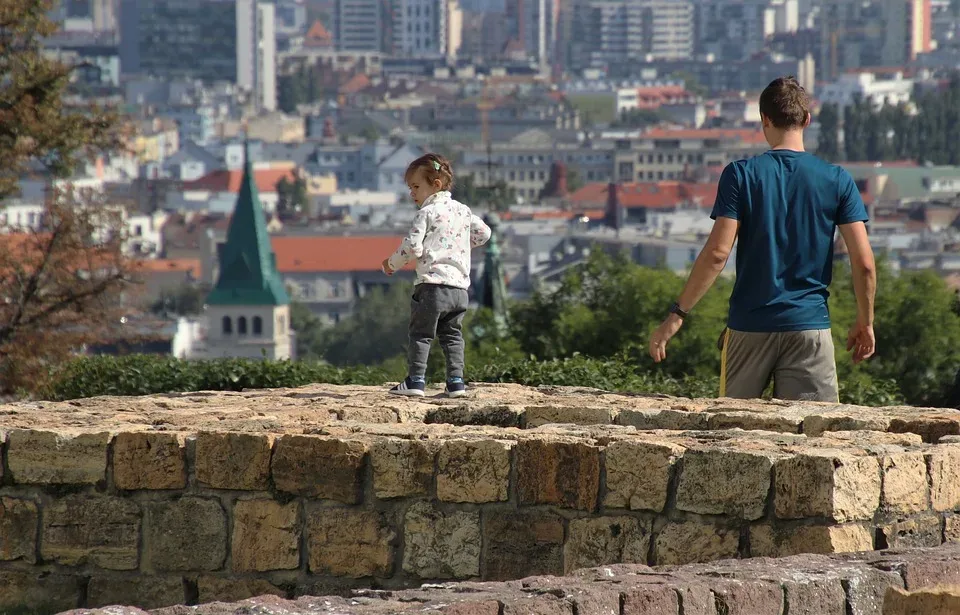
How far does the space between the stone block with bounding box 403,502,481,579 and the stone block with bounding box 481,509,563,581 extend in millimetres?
42

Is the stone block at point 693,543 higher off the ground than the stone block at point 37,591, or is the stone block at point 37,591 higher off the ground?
the stone block at point 693,543

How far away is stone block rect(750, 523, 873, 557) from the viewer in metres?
4.97

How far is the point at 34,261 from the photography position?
13.8m

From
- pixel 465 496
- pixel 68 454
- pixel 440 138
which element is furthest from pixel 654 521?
pixel 440 138

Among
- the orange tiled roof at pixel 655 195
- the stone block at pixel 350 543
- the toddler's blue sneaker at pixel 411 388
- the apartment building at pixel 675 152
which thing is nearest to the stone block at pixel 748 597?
the stone block at pixel 350 543

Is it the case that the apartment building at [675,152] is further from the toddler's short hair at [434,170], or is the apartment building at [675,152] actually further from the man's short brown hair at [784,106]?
the man's short brown hair at [784,106]

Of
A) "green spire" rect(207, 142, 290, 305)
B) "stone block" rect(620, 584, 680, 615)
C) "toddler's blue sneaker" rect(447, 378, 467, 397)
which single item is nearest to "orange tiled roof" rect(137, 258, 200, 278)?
"green spire" rect(207, 142, 290, 305)

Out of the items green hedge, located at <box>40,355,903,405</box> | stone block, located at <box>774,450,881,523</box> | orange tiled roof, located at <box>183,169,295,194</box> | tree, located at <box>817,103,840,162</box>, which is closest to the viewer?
stone block, located at <box>774,450,881,523</box>

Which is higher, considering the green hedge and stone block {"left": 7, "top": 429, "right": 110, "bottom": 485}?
stone block {"left": 7, "top": 429, "right": 110, "bottom": 485}

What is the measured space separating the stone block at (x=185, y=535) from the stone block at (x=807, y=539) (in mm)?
1616

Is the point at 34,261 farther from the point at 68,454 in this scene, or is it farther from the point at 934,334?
the point at 68,454

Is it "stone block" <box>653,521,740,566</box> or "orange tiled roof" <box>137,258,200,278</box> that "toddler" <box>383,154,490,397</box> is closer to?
"stone block" <box>653,521,740,566</box>

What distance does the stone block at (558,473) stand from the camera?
536cm

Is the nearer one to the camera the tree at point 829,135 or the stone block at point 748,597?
the stone block at point 748,597
